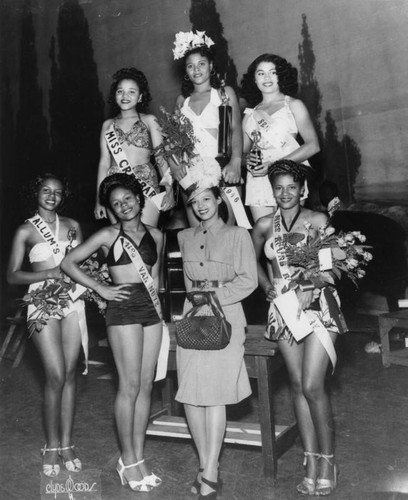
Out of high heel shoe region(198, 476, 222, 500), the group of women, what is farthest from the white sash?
high heel shoe region(198, 476, 222, 500)

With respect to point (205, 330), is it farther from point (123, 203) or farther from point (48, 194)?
point (48, 194)

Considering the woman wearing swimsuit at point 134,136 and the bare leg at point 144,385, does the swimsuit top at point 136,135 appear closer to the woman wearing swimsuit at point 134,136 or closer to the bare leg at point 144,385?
the woman wearing swimsuit at point 134,136

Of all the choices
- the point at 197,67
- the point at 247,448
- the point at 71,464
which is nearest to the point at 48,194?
the point at 197,67

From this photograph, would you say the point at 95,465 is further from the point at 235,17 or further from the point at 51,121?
the point at 51,121

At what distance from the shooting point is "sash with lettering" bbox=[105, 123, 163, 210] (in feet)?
12.0

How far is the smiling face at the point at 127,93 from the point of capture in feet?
12.1

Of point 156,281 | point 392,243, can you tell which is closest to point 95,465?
point 156,281

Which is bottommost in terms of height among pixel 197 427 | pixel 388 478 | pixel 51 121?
pixel 388 478

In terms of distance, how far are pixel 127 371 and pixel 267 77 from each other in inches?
77.7

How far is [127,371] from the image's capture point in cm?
280

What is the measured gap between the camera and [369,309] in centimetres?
636

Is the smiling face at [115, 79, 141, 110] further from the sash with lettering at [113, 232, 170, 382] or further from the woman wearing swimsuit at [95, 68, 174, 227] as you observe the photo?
the sash with lettering at [113, 232, 170, 382]

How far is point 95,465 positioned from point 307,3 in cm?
510

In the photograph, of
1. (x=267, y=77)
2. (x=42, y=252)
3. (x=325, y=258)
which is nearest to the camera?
(x=325, y=258)
